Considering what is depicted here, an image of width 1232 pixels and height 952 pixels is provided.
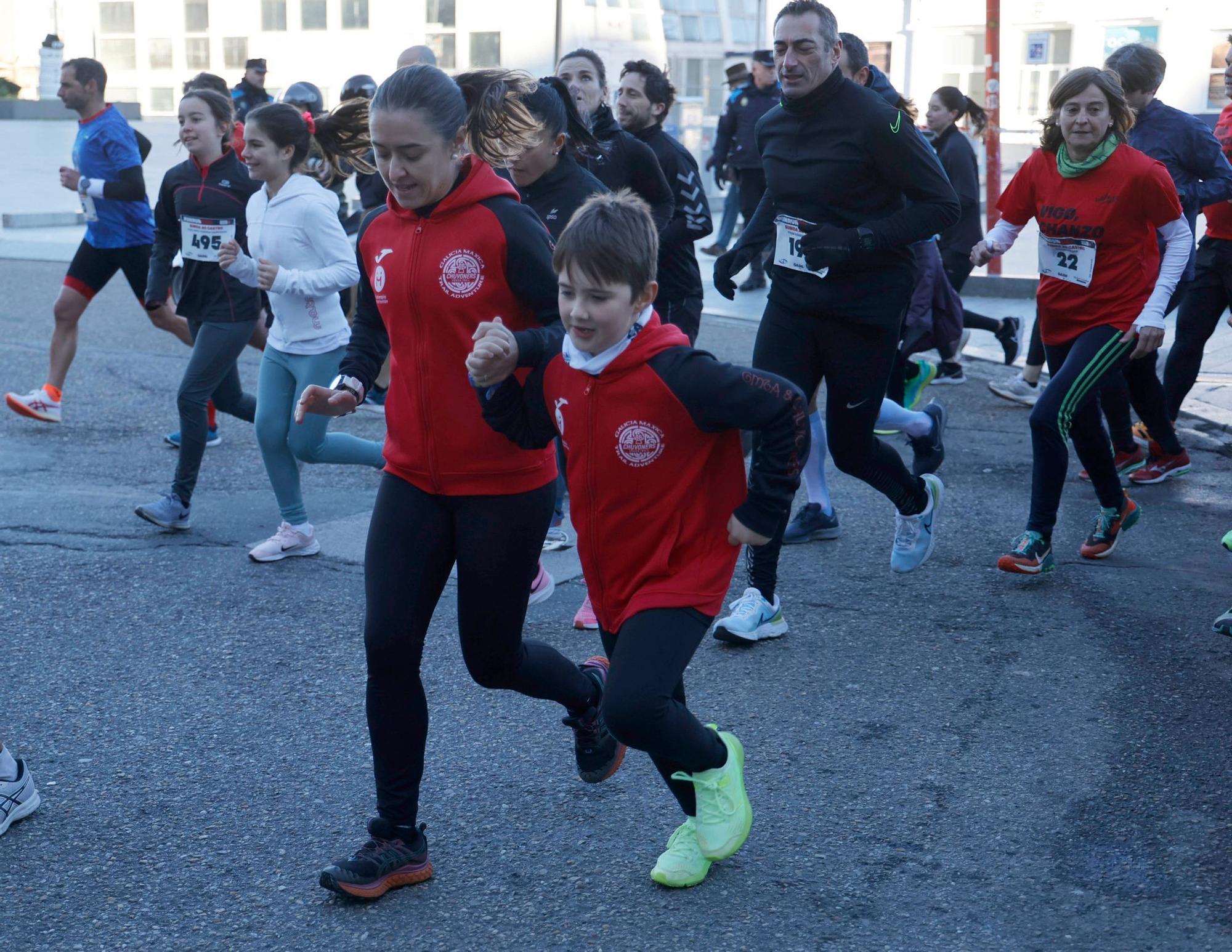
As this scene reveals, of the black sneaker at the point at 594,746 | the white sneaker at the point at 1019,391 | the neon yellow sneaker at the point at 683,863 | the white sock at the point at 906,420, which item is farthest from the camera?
the white sneaker at the point at 1019,391

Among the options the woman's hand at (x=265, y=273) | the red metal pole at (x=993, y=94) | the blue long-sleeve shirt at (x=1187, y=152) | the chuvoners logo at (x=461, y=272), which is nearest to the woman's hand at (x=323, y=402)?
the chuvoners logo at (x=461, y=272)

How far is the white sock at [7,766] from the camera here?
11.3 feet

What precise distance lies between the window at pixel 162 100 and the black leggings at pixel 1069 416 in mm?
42137

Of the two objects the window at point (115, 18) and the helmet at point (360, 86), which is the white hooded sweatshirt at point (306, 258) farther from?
the window at point (115, 18)

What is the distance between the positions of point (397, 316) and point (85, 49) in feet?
153

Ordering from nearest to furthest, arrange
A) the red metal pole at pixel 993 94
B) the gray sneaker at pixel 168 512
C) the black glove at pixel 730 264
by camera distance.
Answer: the black glove at pixel 730 264
the gray sneaker at pixel 168 512
the red metal pole at pixel 993 94

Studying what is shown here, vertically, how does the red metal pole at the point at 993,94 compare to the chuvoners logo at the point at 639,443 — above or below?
above

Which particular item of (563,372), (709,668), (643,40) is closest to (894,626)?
(709,668)

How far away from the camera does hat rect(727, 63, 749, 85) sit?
14039 millimetres

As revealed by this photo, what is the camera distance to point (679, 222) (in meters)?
6.13

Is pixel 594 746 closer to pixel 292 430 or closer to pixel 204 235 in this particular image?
pixel 292 430

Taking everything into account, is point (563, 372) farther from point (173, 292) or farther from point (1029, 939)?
point (173, 292)

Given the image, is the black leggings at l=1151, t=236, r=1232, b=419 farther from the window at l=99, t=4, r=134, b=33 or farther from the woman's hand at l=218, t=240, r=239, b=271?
the window at l=99, t=4, r=134, b=33

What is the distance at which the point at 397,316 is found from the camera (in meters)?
3.21
